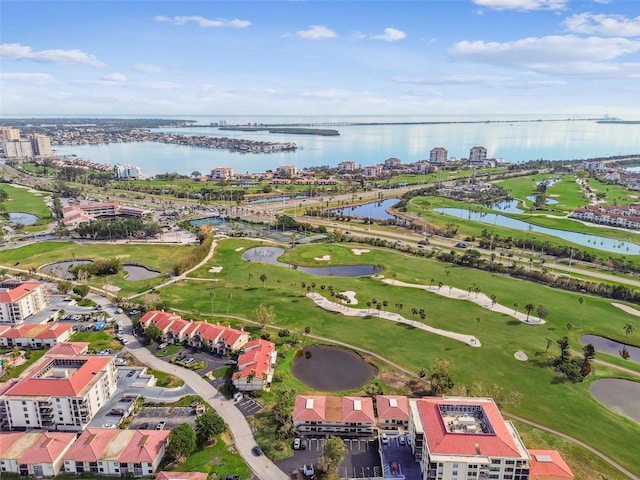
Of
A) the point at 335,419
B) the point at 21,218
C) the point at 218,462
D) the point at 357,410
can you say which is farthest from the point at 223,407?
the point at 21,218

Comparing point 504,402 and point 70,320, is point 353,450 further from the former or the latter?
point 70,320

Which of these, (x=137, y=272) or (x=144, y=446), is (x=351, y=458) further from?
(x=137, y=272)

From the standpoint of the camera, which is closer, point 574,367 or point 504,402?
point 504,402

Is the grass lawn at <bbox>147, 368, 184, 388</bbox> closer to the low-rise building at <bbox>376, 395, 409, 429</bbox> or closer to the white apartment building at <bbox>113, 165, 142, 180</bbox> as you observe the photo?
the low-rise building at <bbox>376, 395, 409, 429</bbox>

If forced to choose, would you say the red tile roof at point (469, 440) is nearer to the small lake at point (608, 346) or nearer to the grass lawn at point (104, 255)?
the small lake at point (608, 346)

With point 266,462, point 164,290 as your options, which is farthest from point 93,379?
point 164,290
